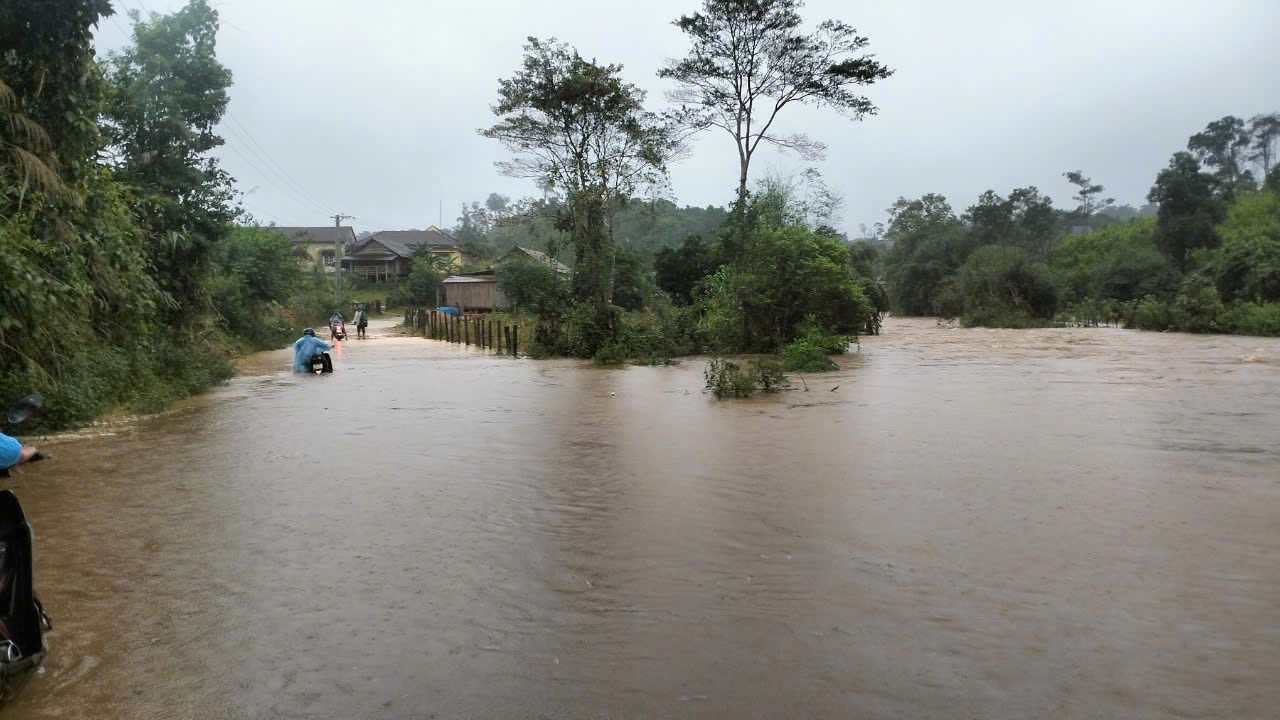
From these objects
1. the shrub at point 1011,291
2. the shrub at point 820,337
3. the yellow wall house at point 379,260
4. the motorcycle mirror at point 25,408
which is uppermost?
the yellow wall house at point 379,260

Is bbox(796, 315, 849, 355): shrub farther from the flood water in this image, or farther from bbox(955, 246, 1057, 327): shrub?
bbox(955, 246, 1057, 327): shrub

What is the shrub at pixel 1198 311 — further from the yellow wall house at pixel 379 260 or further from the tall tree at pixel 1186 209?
the yellow wall house at pixel 379 260

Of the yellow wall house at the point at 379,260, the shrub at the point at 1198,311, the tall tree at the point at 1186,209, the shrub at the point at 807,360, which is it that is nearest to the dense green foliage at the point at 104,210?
the shrub at the point at 807,360

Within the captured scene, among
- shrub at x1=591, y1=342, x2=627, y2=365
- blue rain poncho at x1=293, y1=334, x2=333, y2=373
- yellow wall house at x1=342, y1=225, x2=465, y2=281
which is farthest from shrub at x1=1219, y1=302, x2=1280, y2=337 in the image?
yellow wall house at x1=342, y1=225, x2=465, y2=281

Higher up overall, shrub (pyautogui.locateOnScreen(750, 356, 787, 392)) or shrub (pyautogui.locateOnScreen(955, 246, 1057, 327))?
shrub (pyautogui.locateOnScreen(955, 246, 1057, 327))

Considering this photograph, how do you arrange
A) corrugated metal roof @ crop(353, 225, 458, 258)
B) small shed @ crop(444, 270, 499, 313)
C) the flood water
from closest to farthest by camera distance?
the flood water, small shed @ crop(444, 270, 499, 313), corrugated metal roof @ crop(353, 225, 458, 258)

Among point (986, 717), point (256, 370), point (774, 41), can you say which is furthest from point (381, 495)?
point (774, 41)

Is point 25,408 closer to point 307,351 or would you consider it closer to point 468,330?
point 307,351

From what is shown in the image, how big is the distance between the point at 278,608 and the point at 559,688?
1.95 m

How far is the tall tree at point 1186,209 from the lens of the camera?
46.0m

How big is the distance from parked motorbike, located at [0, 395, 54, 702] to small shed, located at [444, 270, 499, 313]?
48035 millimetres

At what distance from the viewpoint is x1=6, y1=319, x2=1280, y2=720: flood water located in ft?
13.3

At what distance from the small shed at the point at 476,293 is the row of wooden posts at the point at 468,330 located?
4805 mm

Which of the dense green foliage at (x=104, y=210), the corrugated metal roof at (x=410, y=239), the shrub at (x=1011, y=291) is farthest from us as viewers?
the corrugated metal roof at (x=410, y=239)
